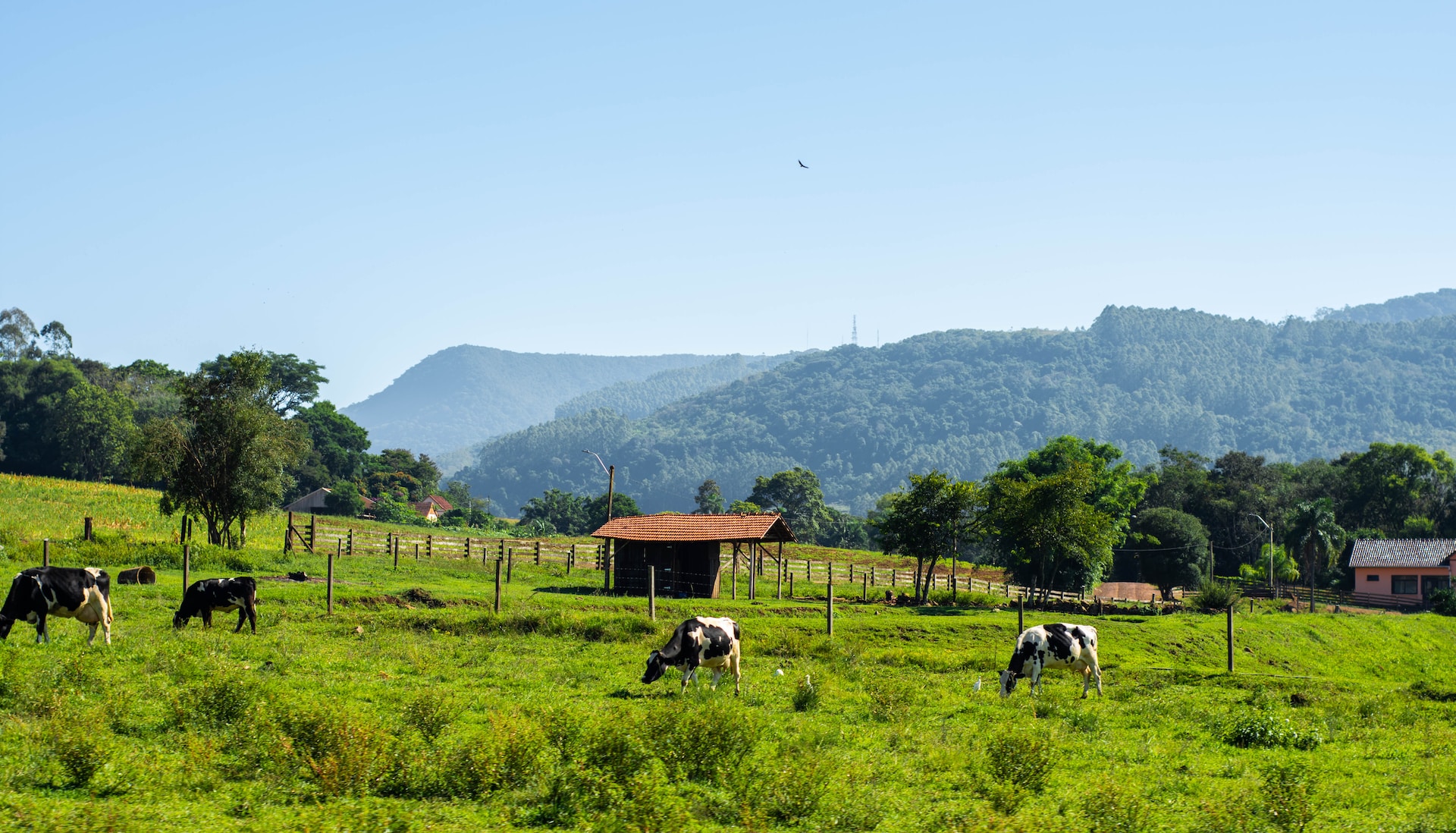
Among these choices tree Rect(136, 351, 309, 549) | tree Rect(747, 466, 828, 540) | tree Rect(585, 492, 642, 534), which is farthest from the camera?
tree Rect(747, 466, 828, 540)

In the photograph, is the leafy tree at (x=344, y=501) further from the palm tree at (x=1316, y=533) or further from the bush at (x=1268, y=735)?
the bush at (x=1268, y=735)

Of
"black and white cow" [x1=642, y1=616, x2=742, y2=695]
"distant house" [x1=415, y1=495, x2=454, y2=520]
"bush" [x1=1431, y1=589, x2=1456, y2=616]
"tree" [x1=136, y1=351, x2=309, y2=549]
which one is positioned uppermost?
"tree" [x1=136, y1=351, x2=309, y2=549]

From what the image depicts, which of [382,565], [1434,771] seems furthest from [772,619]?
[1434,771]

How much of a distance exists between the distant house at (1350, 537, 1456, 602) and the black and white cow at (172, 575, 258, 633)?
82849 mm

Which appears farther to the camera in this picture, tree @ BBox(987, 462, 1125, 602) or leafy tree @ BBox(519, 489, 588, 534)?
leafy tree @ BBox(519, 489, 588, 534)

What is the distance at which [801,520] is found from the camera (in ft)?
452

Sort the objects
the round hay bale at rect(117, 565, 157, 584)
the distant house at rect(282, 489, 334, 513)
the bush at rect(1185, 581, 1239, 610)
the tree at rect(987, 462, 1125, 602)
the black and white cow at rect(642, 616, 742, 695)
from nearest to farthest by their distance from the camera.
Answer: the black and white cow at rect(642, 616, 742, 695)
the round hay bale at rect(117, 565, 157, 584)
the tree at rect(987, 462, 1125, 602)
the bush at rect(1185, 581, 1239, 610)
the distant house at rect(282, 489, 334, 513)

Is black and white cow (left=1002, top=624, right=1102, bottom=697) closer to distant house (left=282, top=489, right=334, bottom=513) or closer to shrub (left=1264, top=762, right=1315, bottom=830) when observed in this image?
shrub (left=1264, top=762, right=1315, bottom=830)

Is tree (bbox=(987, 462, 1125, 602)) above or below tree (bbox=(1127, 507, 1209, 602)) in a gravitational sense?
above

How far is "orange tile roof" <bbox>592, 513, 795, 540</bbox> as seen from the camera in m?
44.1

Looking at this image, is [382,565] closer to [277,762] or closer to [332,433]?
[277,762]

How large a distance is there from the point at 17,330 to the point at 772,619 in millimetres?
157423

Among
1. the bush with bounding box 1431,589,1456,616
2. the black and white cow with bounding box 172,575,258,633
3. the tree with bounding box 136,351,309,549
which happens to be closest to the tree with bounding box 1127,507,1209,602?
the bush with bounding box 1431,589,1456,616

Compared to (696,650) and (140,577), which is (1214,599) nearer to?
(696,650)
